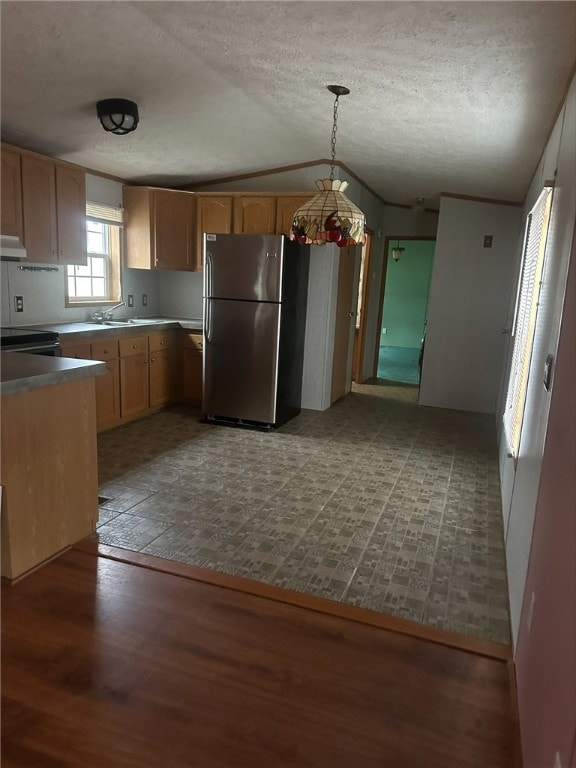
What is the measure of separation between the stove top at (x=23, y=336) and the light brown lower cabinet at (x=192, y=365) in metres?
1.58

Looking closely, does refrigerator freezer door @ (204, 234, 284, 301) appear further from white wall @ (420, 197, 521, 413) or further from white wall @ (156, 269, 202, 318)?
white wall @ (420, 197, 521, 413)

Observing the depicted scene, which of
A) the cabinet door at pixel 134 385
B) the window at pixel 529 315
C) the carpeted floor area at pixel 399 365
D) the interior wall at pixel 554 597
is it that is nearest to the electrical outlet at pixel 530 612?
the interior wall at pixel 554 597

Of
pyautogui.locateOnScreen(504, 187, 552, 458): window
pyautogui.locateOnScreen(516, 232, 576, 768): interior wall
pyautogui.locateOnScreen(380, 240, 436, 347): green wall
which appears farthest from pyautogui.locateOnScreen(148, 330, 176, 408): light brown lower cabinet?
pyautogui.locateOnScreen(380, 240, 436, 347): green wall

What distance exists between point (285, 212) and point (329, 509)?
299 cm

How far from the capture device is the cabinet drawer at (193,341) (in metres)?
5.05

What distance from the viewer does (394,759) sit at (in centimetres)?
136

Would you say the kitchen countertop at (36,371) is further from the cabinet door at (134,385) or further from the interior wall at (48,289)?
the cabinet door at (134,385)

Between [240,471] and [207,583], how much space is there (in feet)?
4.68

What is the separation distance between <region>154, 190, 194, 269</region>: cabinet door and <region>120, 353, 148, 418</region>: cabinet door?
107 cm

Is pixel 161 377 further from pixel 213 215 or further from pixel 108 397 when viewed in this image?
pixel 213 215

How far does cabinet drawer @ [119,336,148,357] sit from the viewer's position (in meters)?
4.37

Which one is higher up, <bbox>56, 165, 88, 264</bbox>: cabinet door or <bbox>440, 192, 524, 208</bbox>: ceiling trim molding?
<bbox>440, 192, 524, 208</bbox>: ceiling trim molding

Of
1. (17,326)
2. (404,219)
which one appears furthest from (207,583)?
Answer: (404,219)

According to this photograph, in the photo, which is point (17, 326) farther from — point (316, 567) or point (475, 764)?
point (475, 764)
